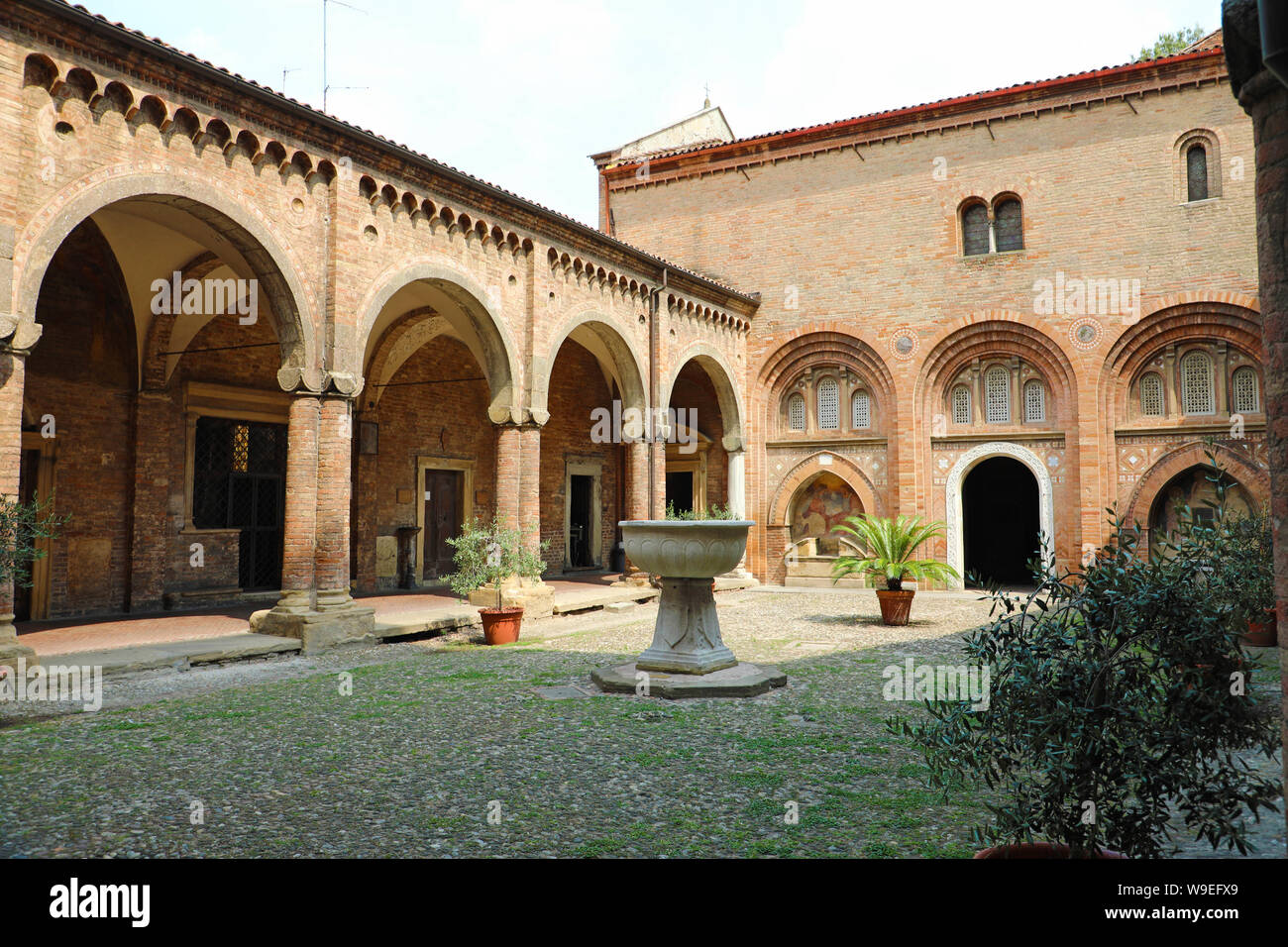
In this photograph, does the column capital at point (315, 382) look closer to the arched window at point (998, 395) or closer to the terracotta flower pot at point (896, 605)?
the terracotta flower pot at point (896, 605)

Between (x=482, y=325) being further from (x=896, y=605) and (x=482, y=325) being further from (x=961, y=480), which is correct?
(x=961, y=480)

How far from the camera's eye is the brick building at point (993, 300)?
570 inches

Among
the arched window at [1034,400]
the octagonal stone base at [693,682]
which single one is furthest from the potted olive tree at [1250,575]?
the arched window at [1034,400]

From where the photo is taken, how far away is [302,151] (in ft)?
30.4

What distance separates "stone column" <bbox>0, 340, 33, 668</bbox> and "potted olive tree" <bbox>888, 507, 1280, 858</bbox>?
689 cm

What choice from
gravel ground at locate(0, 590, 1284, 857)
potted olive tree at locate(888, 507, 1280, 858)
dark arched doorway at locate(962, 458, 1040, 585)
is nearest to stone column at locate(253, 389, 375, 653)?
gravel ground at locate(0, 590, 1284, 857)

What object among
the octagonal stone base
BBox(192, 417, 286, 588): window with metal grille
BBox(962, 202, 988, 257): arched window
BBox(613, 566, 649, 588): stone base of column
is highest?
BBox(962, 202, 988, 257): arched window

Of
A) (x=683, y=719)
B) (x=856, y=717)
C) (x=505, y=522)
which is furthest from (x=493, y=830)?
(x=505, y=522)

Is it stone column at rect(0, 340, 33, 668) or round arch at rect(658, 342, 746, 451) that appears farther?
round arch at rect(658, 342, 746, 451)

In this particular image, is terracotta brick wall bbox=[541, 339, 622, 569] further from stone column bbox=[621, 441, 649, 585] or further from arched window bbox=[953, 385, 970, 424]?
arched window bbox=[953, 385, 970, 424]

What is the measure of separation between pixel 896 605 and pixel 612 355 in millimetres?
6569

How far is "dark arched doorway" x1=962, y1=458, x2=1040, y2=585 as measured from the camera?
19.0m
